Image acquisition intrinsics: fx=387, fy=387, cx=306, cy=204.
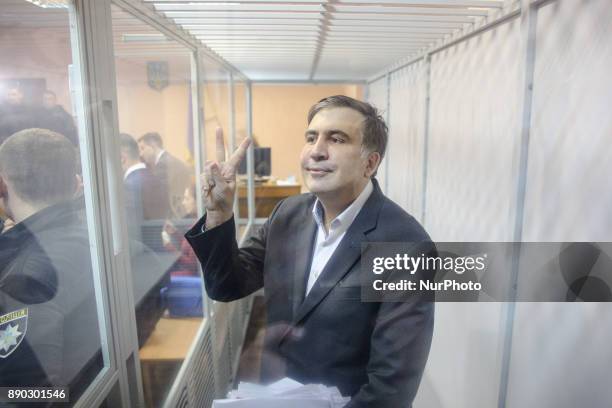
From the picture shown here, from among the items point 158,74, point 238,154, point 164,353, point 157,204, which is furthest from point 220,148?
point 158,74

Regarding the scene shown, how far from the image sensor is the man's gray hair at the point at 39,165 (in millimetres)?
640

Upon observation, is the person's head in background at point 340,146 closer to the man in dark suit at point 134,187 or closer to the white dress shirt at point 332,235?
the white dress shirt at point 332,235

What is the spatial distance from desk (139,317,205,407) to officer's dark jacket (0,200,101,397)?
322 mm

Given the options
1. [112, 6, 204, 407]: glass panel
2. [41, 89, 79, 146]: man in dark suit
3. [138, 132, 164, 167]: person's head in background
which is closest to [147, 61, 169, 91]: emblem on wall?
[112, 6, 204, 407]: glass panel

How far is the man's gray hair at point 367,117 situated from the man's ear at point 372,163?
0.03 ft

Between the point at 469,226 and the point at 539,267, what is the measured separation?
0.36 m

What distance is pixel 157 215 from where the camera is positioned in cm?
193

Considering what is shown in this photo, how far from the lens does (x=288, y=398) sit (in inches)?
33.9

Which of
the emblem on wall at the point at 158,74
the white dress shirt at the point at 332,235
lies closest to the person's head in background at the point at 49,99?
the white dress shirt at the point at 332,235

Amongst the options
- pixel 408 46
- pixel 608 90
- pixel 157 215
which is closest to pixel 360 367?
pixel 608 90

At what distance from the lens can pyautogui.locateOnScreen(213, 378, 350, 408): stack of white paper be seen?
2.73 feet

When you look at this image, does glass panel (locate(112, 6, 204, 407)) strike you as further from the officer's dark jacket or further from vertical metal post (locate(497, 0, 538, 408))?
vertical metal post (locate(497, 0, 538, 408))

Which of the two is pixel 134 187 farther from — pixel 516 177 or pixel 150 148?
pixel 516 177

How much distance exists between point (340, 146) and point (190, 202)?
1295mm
